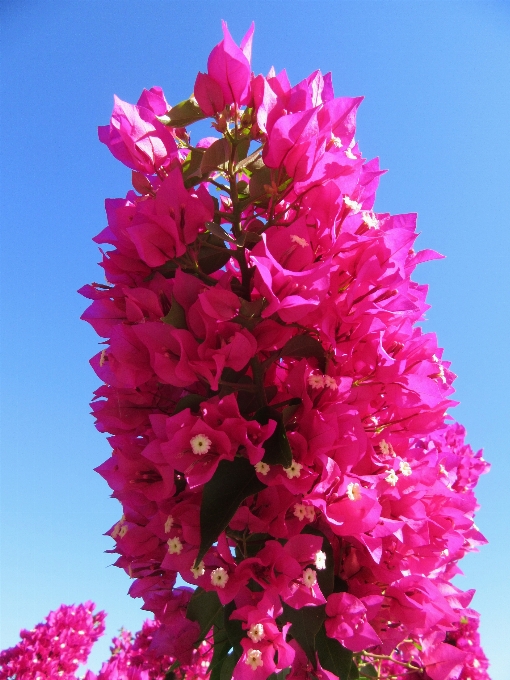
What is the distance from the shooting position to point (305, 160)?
1.49 meters

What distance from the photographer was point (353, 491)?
1.31 m

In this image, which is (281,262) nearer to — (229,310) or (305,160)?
(229,310)

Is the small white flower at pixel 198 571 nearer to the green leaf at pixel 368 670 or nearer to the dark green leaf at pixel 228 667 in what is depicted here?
the dark green leaf at pixel 228 667

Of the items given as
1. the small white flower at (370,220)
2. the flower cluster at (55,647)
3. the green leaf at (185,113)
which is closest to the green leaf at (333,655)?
the small white flower at (370,220)

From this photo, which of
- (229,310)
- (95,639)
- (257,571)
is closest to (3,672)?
(95,639)

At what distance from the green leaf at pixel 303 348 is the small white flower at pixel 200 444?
14.0 inches

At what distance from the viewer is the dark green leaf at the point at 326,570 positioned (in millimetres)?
1381

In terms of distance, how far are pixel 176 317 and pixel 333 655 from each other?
0.98 m

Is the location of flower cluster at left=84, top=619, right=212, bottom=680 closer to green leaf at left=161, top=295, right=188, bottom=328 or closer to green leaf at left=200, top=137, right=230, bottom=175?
green leaf at left=161, top=295, right=188, bottom=328

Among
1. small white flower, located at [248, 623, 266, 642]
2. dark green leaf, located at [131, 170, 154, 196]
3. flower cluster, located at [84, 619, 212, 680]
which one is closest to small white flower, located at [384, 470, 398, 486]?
small white flower, located at [248, 623, 266, 642]

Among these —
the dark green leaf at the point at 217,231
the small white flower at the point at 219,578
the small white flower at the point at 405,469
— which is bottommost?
the small white flower at the point at 219,578

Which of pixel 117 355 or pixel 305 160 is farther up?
pixel 305 160

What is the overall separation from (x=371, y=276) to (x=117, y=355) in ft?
2.37

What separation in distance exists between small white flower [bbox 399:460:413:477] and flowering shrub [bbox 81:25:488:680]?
0.05 feet
